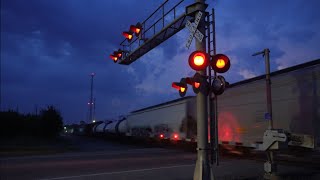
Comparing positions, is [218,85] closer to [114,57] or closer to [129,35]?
[129,35]

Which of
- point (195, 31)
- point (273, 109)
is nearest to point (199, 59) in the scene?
point (195, 31)

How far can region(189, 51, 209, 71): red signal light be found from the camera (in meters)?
7.98

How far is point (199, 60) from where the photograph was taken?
315 inches

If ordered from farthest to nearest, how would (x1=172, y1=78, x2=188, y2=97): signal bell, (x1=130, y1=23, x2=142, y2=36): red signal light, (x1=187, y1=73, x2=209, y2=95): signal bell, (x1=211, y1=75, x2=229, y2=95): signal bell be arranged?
(x1=130, y1=23, x2=142, y2=36): red signal light
(x1=172, y1=78, x2=188, y2=97): signal bell
(x1=187, y1=73, x2=209, y2=95): signal bell
(x1=211, y1=75, x2=229, y2=95): signal bell

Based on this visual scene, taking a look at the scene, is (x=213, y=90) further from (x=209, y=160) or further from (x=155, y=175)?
(x=155, y=175)

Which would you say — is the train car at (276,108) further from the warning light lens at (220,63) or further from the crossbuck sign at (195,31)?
the crossbuck sign at (195,31)

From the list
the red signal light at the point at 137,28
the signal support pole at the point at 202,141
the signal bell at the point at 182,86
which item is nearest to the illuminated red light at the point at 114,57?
→ the red signal light at the point at 137,28

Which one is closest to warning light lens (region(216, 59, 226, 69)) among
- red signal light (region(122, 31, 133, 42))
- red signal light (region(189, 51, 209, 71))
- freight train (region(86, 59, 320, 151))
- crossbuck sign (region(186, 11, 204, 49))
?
red signal light (region(189, 51, 209, 71))

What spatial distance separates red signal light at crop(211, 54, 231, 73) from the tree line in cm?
3890

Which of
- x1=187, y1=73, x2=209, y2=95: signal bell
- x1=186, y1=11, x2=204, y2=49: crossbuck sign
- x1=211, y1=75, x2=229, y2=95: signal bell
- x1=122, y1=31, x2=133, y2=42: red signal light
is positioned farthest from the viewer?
x1=122, y1=31, x2=133, y2=42: red signal light

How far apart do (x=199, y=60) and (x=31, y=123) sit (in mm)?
43199

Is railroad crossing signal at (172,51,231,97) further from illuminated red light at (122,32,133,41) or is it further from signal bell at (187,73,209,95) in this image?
illuminated red light at (122,32,133,41)

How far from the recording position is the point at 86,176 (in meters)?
13.1

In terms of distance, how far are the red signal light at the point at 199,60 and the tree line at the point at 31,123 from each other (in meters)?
38.7
